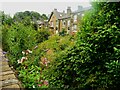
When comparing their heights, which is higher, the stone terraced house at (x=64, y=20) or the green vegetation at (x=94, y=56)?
the stone terraced house at (x=64, y=20)

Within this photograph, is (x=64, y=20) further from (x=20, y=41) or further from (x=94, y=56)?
(x=94, y=56)

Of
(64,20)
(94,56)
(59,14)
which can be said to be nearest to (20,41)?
(94,56)

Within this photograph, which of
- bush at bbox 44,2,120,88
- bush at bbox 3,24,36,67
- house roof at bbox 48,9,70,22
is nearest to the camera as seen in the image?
bush at bbox 44,2,120,88

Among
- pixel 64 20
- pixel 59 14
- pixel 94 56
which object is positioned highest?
pixel 59 14

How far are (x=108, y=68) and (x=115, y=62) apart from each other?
24cm

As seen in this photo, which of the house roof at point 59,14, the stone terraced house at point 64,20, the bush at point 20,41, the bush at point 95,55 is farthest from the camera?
the house roof at point 59,14

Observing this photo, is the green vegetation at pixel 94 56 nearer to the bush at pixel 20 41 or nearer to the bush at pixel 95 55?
the bush at pixel 95 55

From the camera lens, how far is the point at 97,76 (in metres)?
4.20

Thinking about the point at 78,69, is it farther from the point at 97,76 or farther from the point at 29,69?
the point at 29,69

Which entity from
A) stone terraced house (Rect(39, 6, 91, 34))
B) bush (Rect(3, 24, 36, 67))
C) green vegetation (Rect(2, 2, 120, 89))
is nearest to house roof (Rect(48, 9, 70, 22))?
stone terraced house (Rect(39, 6, 91, 34))

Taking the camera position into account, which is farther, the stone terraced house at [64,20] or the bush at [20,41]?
the stone terraced house at [64,20]

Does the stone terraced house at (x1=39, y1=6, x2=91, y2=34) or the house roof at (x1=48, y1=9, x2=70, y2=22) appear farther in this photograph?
the house roof at (x1=48, y1=9, x2=70, y2=22)

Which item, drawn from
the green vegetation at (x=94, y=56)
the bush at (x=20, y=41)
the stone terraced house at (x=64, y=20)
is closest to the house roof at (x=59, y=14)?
the stone terraced house at (x=64, y=20)

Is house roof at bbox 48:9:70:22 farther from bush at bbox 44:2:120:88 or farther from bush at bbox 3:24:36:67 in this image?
bush at bbox 44:2:120:88
